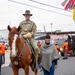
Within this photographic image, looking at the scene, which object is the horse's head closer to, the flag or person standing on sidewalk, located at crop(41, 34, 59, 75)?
person standing on sidewalk, located at crop(41, 34, 59, 75)

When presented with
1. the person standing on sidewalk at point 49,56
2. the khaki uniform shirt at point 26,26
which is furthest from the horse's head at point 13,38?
the khaki uniform shirt at point 26,26

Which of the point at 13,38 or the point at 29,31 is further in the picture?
the point at 29,31

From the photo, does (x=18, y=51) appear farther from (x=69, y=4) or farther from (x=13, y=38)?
(x=69, y=4)

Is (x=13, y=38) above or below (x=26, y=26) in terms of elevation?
below

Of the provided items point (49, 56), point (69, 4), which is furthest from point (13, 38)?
point (69, 4)

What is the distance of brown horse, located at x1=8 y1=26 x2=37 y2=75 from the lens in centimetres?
813

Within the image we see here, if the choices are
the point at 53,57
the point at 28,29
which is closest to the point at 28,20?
the point at 28,29

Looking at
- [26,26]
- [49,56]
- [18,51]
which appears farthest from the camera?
[26,26]

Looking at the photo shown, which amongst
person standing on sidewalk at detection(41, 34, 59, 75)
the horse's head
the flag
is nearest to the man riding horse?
person standing on sidewalk at detection(41, 34, 59, 75)

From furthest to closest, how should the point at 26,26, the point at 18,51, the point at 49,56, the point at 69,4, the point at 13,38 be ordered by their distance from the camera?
the point at 69,4 → the point at 26,26 → the point at 49,56 → the point at 18,51 → the point at 13,38

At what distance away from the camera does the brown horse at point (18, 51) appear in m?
8.13

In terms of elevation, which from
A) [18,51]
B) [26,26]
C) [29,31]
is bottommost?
[18,51]

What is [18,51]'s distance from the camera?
335 inches

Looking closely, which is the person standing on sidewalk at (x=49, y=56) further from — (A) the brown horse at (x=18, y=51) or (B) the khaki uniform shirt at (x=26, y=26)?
(B) the khaki uniform shirt at (x=26, y=26)
